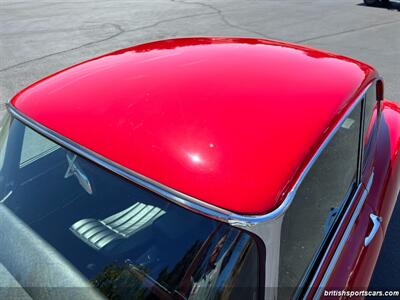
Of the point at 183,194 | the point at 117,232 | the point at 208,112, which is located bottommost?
the point at 117,232

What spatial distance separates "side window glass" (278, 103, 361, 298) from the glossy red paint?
184mm

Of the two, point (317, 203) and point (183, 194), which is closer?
point (183, 194)

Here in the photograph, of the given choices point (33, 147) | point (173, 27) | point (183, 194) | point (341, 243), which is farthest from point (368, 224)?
point (173, 27)

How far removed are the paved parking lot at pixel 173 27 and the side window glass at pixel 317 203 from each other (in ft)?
13.4

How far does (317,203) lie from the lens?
178cm

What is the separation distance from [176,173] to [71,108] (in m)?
0.61

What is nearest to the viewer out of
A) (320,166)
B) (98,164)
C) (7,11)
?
(98,164)

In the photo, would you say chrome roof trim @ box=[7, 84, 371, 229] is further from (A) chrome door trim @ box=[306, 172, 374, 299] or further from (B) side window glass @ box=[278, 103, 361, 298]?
(A) chrome door trim @ box=[306, 172, 374, 299]

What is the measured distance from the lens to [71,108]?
5.32ft

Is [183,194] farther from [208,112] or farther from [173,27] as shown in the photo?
[173,27]

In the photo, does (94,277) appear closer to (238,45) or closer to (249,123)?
(249,123)

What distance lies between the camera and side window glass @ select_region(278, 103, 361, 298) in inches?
58.0

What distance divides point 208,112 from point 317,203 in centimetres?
68

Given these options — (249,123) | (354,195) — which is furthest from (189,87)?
(354,195)
